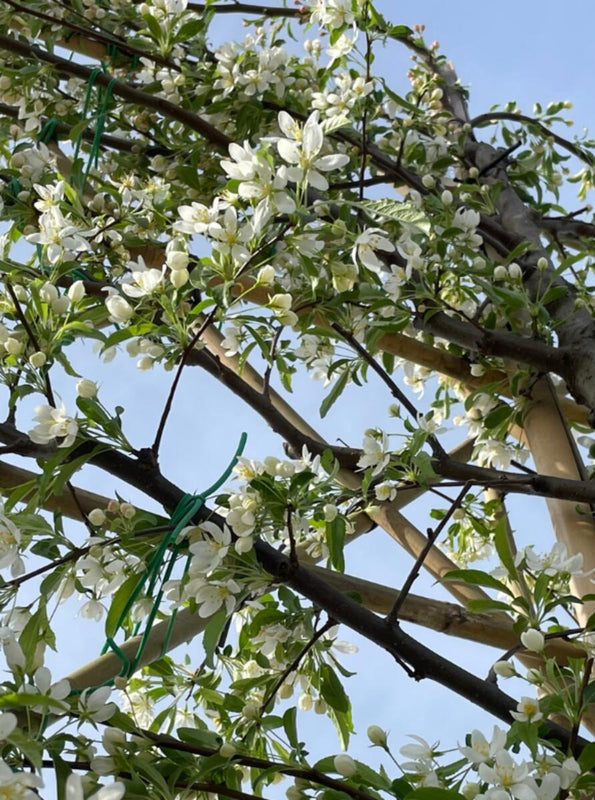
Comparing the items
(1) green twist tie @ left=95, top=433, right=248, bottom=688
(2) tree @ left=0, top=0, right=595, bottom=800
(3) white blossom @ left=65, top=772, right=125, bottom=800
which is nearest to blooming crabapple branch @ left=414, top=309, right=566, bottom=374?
(2) tree @ left=0, top=0, right=595, bottom=800

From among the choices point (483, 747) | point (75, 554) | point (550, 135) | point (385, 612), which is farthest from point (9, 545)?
point (550, 135)

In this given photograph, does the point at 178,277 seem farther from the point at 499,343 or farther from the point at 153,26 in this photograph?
the point at 153,26

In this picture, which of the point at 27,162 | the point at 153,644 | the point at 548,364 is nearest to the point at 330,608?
the point at 153,644

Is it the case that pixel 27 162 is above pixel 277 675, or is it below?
above

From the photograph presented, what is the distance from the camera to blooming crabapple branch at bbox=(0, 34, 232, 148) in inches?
69.9

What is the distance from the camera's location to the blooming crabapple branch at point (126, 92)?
178 cm

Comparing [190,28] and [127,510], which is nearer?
[127,510]

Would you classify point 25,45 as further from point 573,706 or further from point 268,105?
point 573,706

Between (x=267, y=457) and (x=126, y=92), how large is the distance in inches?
38.2

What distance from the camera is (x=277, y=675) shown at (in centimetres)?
117

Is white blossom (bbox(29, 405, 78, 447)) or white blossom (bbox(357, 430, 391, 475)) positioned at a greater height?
white blossom (bbox(357, 430, 391, 475))

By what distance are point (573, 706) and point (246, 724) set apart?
14.4 inches

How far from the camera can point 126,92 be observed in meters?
1.77

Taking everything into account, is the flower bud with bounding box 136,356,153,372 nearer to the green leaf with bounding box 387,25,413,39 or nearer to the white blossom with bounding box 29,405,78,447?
the white blossom with bounding box 29,405,78,447
